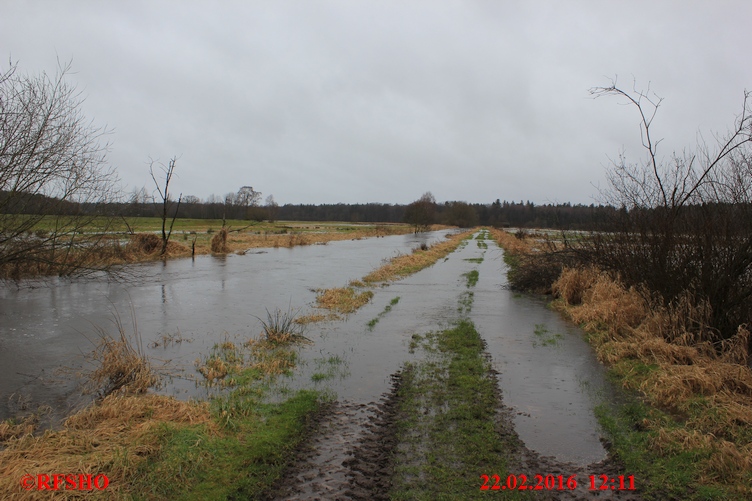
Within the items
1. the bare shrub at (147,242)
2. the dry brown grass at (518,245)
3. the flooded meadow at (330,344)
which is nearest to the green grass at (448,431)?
the flooded meadow at (330,344)

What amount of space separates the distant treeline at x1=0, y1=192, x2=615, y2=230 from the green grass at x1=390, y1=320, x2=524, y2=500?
7.67 meters

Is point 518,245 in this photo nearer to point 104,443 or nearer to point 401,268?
point 401,268

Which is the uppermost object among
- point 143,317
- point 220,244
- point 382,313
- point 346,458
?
point 220,244

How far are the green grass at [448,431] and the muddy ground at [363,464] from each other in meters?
0.11

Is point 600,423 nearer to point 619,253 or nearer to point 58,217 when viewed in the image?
point 619,253

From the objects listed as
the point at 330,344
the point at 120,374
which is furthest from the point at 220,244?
the point at 120,374

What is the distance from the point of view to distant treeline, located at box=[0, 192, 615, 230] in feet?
32.7

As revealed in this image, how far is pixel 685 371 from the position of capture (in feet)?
21.5

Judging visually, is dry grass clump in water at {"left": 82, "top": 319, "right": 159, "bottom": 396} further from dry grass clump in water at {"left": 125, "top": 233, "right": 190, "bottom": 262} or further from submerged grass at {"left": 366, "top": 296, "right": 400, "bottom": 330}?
dry grass clump in water at {"left": 125, "top": 233, "right": 190, "bottom": 262}

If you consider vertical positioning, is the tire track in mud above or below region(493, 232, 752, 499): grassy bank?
below

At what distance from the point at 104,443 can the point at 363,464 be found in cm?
269

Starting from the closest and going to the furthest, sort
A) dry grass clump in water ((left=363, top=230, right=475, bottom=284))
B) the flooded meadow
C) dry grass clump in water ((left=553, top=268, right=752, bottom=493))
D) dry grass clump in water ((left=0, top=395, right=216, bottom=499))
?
dry grass clump in water ((left=0, top=395, right=216, bottom=499)) < dry grass clump in water ((left=553, top=268, right=752, bottom=493)) < the flooded meadow < dry grass clump in water ((left=363, top=230, right=475, bottom=284))

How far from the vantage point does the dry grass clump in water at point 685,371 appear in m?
4.66

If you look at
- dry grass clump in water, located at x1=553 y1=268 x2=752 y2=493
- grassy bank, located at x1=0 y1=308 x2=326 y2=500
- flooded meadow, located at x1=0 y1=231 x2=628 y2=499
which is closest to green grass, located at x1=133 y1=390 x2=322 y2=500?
grassy bank, located at x1=0 y1=308 x2=326 y2=500
